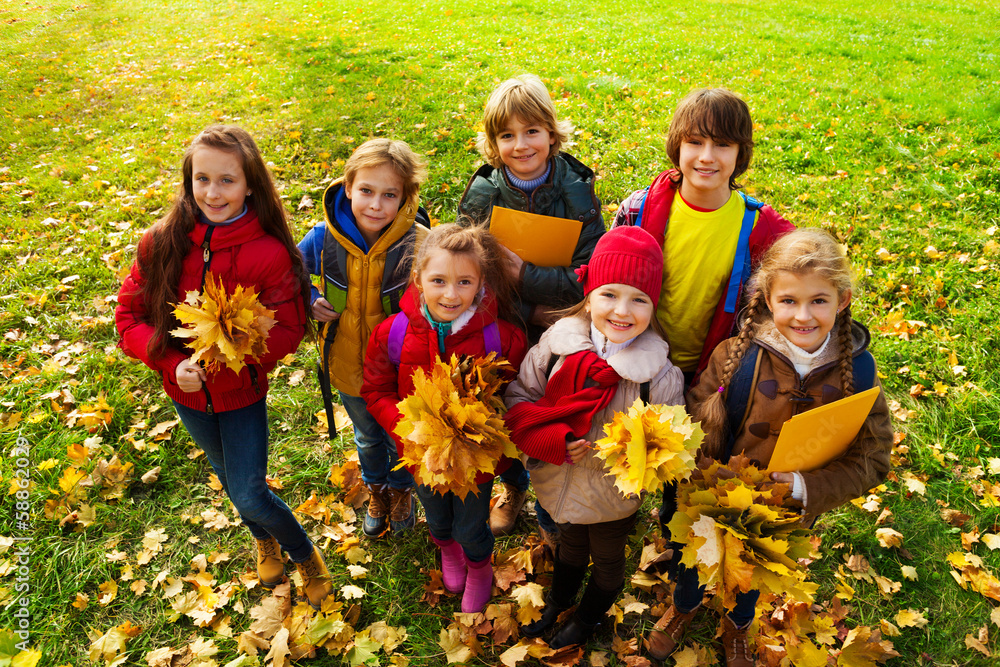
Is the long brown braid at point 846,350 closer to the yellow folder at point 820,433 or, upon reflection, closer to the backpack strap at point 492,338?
the yellow folder at point 820,433

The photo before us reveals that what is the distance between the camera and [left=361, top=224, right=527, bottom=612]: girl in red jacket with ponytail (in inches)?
92.0

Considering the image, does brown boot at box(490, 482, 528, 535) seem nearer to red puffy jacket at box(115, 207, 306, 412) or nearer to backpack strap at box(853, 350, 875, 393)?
red puffy jacket at box(115, 207, 306, 412)

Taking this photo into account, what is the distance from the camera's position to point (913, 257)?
512 centimetres

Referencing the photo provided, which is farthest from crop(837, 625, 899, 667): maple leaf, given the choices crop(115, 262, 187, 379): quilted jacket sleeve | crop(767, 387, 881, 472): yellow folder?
crop(115, 262, 187, 379): quilted jacket sleeve

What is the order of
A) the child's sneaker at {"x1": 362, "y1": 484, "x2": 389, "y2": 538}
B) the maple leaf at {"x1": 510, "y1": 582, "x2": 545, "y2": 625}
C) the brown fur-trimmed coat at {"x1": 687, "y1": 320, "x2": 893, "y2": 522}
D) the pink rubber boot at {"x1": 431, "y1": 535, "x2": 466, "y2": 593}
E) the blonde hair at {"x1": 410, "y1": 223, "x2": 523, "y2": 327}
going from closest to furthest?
the brown fur-trimmed coat at {"x1": 687, "y1": 320, "x2": 893, "y2": 522} → the blonde hair at {"x1": 410, "y1": 223, "x2": 523, "y2": 327} → the maple leaf at {"x1": 510, "y1": 582, "x2": 545, "y2": 625} → the pink rubber boot at {"x1": 431, "y1": 535, "x2": 466, "y2": 593} → the child's sneaker at {"x1": 362, "y1": 484, "x2": 389, "y2": 538}

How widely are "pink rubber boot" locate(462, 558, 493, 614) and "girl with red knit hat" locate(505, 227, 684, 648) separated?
698 mm

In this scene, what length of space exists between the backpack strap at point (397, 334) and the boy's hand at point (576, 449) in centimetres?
83

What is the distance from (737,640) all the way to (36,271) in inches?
254

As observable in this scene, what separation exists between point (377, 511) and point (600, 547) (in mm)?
1441

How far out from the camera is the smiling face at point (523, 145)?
2.54 m

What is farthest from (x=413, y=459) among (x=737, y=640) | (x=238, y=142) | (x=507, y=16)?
(x=507, y=16)

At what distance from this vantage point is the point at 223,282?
247 centimetres

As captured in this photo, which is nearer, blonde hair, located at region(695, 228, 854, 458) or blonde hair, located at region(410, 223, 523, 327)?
blonde hair, located at region(695, 228, 854, 458)

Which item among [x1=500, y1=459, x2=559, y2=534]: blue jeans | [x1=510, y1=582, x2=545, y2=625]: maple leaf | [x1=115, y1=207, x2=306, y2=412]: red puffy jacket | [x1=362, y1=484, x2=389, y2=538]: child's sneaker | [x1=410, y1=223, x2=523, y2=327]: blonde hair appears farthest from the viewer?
[x1=362, y1=484, x2=389, y2=538]: child's sneaker
